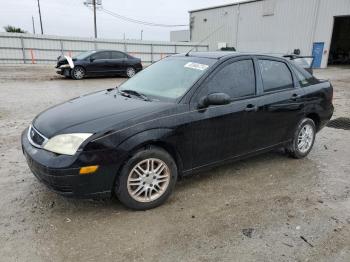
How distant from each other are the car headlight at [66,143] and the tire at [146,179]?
0.49 m

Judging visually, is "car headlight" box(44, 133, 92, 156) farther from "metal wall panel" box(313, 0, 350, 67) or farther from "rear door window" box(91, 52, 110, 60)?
"metal wall panel" box(313, 0, 350, 67)

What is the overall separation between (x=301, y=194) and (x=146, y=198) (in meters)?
1.89

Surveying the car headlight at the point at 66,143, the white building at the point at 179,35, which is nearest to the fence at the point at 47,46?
the car headlight at the point at 66,143

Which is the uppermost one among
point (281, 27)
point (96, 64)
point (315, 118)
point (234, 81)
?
point (281, 27)

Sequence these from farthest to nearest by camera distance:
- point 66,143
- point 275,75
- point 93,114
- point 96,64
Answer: point 96,64 → point 275,75 → point 93,114 → point 66,143

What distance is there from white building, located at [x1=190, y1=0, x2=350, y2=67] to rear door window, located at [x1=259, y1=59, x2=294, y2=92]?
23783 mm

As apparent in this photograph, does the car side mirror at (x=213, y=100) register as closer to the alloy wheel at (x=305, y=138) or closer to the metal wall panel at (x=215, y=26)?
the alloy wheel at (x=305, y=138)

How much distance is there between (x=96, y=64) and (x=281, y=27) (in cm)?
2028

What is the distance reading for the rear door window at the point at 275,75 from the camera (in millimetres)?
4328

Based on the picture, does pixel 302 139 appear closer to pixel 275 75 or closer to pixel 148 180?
pixel 275 75

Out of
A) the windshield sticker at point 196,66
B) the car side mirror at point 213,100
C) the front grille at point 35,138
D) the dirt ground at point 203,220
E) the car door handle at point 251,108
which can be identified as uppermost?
the windshield sticker at point 196,66

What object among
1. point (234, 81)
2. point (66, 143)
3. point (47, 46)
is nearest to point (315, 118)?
point (234, 81)

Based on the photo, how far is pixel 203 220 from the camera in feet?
10.6

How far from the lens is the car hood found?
122 inches
